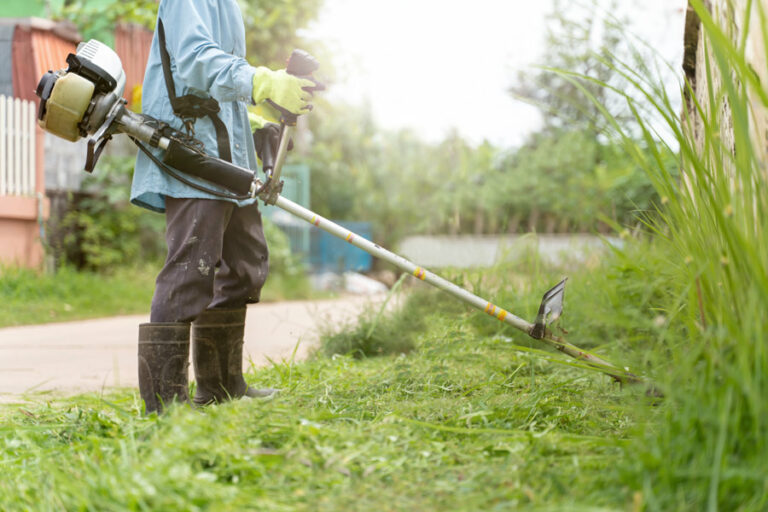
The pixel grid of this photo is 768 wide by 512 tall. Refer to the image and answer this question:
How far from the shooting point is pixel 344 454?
142 centimetres

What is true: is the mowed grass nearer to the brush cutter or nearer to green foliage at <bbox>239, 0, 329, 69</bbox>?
the brush cutter

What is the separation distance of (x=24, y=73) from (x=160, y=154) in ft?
23.0

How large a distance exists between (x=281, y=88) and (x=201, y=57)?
0.92 ft

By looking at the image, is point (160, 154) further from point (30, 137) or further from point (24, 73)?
point (24, 73)

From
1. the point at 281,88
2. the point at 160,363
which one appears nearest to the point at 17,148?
the point at 160,363

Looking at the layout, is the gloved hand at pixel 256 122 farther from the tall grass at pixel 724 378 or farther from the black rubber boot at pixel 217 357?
the tall grass at pixel 724 378

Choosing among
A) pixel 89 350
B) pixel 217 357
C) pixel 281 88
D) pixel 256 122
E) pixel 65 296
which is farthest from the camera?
pixel 65 296

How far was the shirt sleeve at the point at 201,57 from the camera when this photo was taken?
2008 millimetres

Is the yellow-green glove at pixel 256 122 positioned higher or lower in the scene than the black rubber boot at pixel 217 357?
higher

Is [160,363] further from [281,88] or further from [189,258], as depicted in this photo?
[281,88]

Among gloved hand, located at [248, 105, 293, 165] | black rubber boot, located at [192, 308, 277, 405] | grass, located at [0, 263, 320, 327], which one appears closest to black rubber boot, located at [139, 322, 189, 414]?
black rubber boot, located at [192, 308, 277, 405]

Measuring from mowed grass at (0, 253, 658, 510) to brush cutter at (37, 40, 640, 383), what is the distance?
282 mm

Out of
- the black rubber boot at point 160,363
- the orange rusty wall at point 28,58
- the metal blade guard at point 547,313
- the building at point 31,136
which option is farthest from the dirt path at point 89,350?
the orange rusty wall at point 28,58

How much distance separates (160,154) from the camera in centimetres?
218
